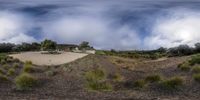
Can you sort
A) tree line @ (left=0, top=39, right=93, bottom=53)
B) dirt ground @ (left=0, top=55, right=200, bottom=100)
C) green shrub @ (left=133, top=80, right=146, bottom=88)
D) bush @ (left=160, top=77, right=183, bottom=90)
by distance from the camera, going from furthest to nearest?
tree line @ (left=0, top=39, right=93, bottom=53) < green shrub @ (left=133, top=80, right=146, bottom=88) < bush @ (left=160, top=77, right=183, bottom=90) < dirt ground @ (left=0, top=55, right=200, bottom=100)

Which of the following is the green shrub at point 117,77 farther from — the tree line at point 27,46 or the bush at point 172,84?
the tree line at point 27,46

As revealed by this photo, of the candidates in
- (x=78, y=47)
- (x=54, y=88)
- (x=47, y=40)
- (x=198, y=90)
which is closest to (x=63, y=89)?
(x=54, y=88)

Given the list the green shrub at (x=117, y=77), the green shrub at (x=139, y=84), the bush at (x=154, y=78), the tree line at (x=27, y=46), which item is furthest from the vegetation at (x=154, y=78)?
the tree line at (x=27, y=46)

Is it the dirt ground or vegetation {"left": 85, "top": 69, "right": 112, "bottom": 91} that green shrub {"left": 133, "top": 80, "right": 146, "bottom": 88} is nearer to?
the dirt ground

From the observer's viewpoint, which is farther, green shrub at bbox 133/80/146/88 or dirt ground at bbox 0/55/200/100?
green shrub at bbox 133/80/146/88

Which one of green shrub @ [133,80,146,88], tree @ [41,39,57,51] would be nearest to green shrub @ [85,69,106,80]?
green shrub @ [133,80,146,88]

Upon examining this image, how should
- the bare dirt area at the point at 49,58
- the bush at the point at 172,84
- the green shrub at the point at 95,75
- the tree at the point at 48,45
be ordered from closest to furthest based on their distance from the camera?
1. the bush at the point at 172,84
2. the green shrub at the point at 95,75
3. the bare dirt area at the point at 49,58
4. the tree at the point at 48,45

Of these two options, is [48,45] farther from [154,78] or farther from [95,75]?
[154,78]

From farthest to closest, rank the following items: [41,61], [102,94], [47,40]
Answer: [47,40], [41,61], [102,94]

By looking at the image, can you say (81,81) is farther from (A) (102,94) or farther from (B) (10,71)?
(B) (10,71)

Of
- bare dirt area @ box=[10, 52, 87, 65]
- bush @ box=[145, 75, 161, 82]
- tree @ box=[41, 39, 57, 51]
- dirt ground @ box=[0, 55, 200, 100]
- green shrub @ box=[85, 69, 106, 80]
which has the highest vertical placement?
tree @ box=[41, 39, 57, 51]

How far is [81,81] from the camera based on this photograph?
33.6 meters

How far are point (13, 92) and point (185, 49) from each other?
52.0m

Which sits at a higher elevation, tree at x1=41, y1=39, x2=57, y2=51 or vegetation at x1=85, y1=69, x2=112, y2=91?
tree at x1=41, y1=39, x2=57, y2=51
